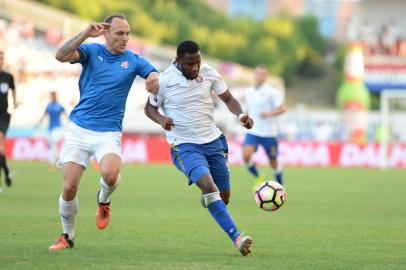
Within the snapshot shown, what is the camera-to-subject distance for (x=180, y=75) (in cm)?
1116

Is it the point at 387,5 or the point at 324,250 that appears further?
the point at 387,5

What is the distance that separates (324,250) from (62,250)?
3006mm

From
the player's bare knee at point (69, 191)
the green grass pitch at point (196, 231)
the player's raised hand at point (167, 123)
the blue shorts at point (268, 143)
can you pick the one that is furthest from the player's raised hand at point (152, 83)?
the blue shorts at point (268, 143)

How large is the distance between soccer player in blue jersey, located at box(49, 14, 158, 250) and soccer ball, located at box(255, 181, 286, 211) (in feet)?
6.13

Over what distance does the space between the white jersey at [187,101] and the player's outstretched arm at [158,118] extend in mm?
67

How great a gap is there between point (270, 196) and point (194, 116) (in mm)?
1468

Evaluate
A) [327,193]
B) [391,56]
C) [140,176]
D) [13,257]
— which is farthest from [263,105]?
[391,56]

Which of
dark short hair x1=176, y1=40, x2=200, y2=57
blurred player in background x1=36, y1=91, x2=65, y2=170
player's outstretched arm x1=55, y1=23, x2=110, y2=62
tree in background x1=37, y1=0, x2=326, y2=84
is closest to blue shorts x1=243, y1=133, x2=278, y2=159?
blurred player in background x1=36, y1=91, x2=65, y2=170

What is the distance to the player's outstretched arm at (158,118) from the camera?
10711 millimetres

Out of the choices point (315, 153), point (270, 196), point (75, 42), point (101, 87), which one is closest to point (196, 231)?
point (270, 196)

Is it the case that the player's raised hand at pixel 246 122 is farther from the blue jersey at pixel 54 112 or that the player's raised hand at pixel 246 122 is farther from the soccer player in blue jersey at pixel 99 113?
the blue jersey at pixel 54 112

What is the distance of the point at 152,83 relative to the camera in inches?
434

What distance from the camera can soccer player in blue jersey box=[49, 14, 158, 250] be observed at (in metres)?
10.8

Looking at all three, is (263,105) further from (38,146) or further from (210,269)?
(38,146)
